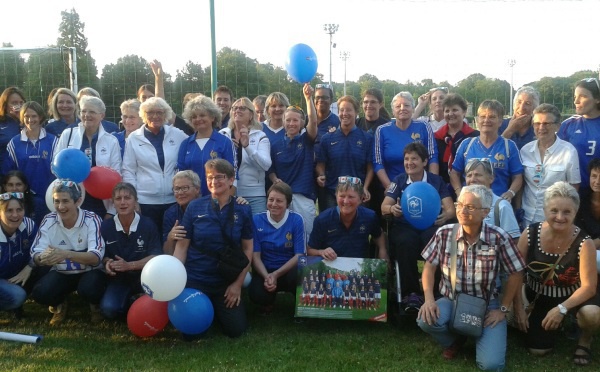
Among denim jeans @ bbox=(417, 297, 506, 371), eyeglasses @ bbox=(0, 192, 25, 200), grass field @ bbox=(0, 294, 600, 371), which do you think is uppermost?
eyeglasses @ bbox=(0, 192, 25, 200)

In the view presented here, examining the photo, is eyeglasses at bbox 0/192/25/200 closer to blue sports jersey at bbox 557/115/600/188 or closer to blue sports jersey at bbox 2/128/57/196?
blue sports jersey at bbox 2/128/57/196

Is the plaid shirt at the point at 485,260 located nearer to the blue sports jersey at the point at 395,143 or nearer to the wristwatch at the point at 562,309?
the wristwatch at the point at 562,309

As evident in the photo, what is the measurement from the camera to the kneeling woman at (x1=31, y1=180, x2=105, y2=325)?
464cm

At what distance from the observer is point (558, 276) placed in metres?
4.08

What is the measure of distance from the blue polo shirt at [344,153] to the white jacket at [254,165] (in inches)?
22.3

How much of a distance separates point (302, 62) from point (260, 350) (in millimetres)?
3221

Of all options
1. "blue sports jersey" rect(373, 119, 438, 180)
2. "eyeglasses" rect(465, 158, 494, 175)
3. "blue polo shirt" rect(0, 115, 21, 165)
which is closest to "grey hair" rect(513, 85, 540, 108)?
"blue sports jersey" rect(373, 119, 438, 180)

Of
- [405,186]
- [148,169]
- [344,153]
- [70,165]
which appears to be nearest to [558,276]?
[405,186]

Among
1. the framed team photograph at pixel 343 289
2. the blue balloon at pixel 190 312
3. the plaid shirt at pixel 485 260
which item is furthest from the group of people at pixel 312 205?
the blue balloon at pixel 190 312

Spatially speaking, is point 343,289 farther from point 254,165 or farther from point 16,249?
point 16,249

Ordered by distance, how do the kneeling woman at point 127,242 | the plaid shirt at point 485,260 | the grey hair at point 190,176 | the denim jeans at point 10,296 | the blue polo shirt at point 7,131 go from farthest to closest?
the blue polo shirt at point 7,131, the grey hair at point 190,176, the kneeling woman at point 127,242, the denim jeans at point 10,296, the plaid shirt at point 485,260

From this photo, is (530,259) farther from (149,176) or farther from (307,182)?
(149,176)

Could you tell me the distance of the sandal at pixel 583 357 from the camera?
3.96 meters

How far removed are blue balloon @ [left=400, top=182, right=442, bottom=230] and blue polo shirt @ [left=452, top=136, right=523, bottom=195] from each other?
62 centimetres
